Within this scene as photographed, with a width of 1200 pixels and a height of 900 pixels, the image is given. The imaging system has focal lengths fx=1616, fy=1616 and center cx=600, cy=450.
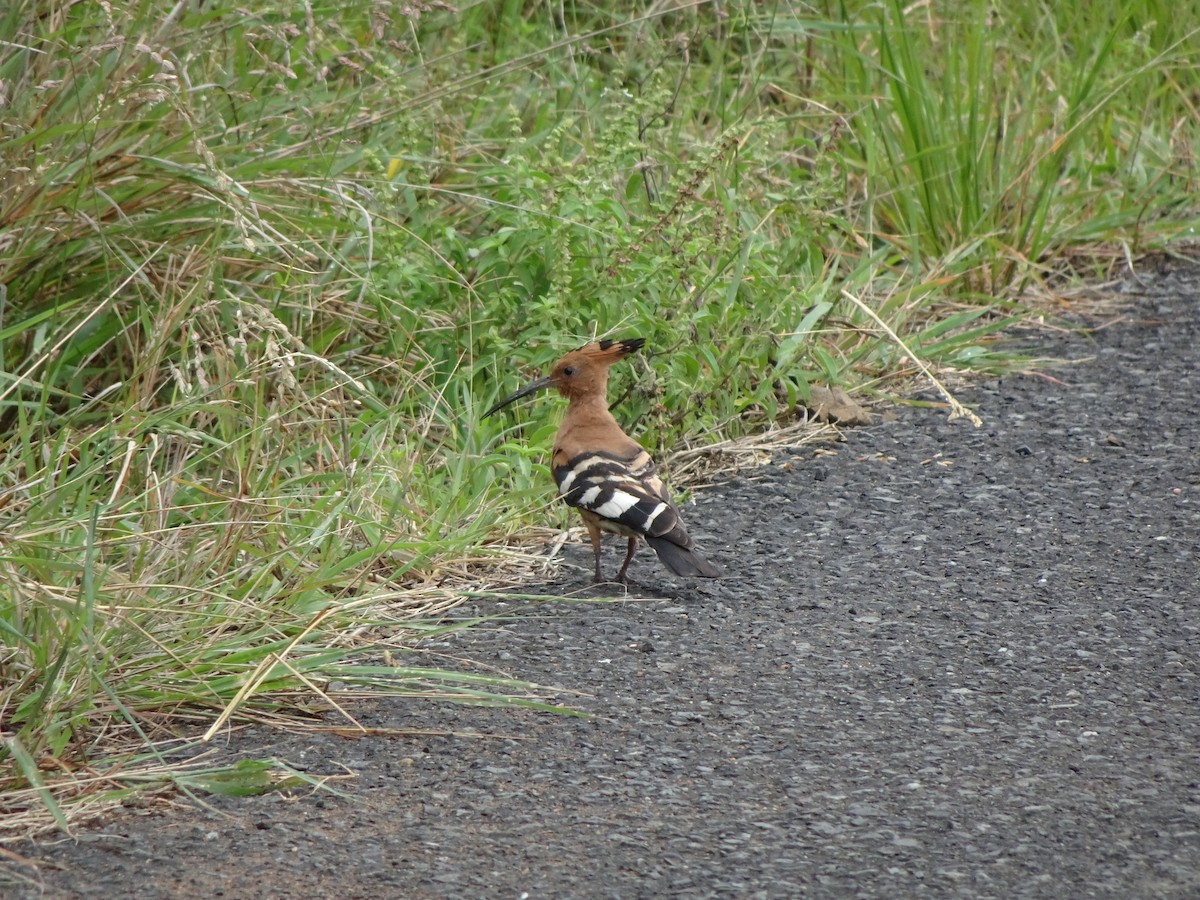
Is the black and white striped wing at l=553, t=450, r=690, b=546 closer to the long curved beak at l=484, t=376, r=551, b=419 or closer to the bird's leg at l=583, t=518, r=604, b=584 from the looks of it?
the bird's leg at l=583, t=518, r=604, b=584

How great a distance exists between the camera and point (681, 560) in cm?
420

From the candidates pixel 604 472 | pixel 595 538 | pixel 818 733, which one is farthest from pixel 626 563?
pixel 818 733

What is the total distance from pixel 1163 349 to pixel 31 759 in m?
4.56

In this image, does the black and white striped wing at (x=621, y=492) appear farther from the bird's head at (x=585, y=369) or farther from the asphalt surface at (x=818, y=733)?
the bird's head at (x=585, y=369)

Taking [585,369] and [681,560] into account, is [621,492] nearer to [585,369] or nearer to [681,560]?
[681,560]

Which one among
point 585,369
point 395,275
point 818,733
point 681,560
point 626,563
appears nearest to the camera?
point 818,733

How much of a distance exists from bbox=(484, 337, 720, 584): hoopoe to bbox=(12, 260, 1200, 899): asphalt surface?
147mm

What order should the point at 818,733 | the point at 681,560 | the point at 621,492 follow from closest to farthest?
the point at 818,733 → the point at 681,560 → the point at 621,492

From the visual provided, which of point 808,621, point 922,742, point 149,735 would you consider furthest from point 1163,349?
point 149,735

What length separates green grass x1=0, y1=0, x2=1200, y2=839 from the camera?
3.52 m

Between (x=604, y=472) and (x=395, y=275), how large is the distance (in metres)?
1.19

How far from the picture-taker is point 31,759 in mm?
2988

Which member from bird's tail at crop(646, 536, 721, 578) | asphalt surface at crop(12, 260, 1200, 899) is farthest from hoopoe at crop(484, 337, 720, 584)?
asphalt surface at crop(12, 260, 1200, 899)

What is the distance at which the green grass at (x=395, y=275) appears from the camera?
3.52 m
